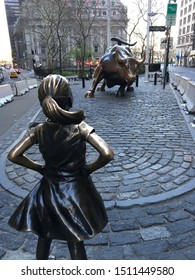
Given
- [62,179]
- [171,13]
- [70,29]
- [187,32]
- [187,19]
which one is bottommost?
[62,179]

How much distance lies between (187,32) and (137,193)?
3716 inches

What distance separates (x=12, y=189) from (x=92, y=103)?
7.54m

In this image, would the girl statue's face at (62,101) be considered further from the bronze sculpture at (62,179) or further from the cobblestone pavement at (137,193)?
the cobblestone pavement at (137,193)

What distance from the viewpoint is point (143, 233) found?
2799 millimetres

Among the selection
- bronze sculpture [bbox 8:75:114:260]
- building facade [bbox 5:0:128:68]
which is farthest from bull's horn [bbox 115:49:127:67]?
building facade [bbox 5:0:128:68]

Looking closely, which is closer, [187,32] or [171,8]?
[171,8]

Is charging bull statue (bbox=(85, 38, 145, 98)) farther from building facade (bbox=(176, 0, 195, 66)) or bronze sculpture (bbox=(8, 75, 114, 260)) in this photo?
building facade (bbox=(176, 0, 195, 66))

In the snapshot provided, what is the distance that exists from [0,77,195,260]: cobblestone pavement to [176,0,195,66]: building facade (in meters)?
77.2

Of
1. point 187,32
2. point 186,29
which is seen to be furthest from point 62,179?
point 186,29

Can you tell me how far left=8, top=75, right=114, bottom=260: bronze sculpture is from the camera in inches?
65.9

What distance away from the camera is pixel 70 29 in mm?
37750

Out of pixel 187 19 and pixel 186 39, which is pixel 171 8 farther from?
pixel 186 39

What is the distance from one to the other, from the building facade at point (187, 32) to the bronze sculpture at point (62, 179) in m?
81.4

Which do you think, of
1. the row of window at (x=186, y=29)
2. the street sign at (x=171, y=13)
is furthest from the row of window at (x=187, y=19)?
the street sign at (x=171, y=13)
